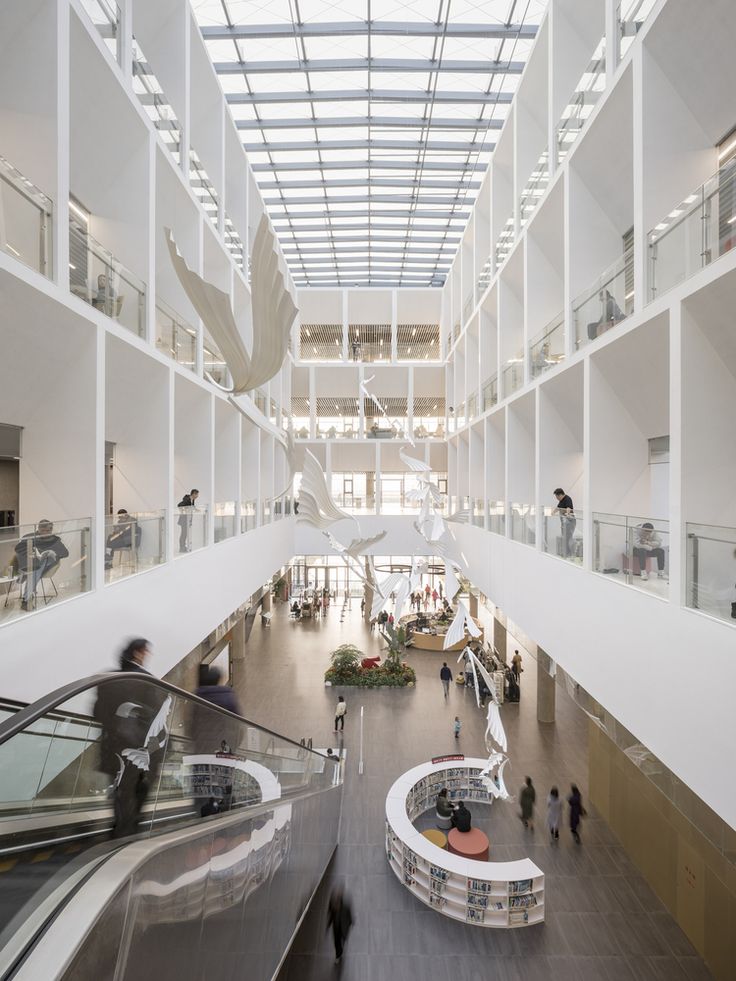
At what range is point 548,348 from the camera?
29.9ft

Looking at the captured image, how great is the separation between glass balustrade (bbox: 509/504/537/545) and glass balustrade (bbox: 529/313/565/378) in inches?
96.7

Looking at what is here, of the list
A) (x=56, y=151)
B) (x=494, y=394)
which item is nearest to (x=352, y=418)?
(x=494, y=394)

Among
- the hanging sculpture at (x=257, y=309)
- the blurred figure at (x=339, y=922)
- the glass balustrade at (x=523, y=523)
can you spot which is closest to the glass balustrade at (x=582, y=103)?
the glass balustrade at (x=523, y=523)

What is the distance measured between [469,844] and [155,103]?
1229 cm

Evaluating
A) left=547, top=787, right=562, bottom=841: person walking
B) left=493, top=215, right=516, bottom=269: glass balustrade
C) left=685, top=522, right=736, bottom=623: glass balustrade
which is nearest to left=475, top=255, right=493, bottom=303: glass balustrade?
left=493, top=215, right=516, bottom=269: glass balustrade

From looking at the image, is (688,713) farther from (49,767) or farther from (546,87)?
(546,87)

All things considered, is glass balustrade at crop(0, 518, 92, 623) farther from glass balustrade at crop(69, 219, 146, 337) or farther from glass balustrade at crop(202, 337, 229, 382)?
glass balustrade at crop(202, 337, 229, 382)

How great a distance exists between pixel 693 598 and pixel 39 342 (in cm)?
647

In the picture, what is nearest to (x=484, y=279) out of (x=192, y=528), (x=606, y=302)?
(x=606, y=302)

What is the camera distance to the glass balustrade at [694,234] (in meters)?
4.32

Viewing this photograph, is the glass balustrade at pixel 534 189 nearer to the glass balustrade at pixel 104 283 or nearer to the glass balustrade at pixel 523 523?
the glass balustrade at pixel 523 523

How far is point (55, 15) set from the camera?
479 cm

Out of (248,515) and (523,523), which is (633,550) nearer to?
(523,523)

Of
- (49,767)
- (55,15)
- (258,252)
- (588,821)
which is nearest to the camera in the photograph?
(258,252)
